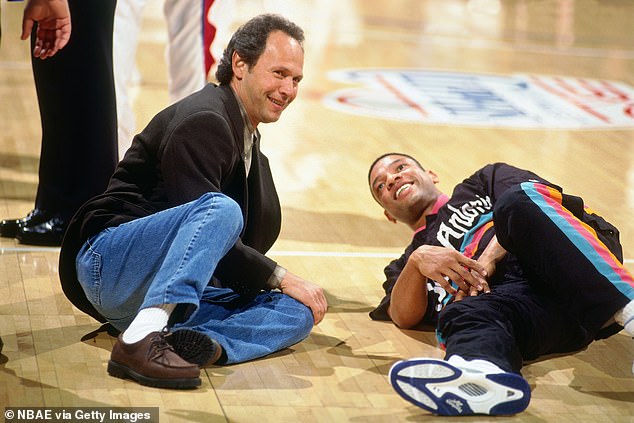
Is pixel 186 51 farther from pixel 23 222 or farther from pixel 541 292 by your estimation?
pixel 541 292

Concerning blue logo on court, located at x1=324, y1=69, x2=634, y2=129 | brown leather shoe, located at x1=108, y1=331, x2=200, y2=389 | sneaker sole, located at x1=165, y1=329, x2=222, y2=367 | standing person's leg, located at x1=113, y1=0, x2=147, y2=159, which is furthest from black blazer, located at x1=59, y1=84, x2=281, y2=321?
blue logo on court, located at x1=324, y1=69, x2=634, y2=129

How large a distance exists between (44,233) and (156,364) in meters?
1.33

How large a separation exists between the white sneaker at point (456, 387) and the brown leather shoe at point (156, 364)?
504 millimetres

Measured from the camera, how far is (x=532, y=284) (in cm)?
315

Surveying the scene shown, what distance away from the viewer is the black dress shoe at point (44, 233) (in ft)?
12.8

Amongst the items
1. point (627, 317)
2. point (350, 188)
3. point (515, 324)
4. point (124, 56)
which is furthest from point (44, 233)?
point (627, 317)

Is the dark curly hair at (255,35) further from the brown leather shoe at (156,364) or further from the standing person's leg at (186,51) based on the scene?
the standing person's leg at (186,51)

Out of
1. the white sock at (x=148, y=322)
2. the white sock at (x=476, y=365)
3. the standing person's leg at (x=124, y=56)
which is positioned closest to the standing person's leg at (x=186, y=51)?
the standing person's leg at (x=124, y=56)

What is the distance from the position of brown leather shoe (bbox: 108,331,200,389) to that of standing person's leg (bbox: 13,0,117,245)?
4.11 feet

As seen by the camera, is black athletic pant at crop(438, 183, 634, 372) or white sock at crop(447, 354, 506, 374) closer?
white sock at crop(447, 354, 506, 374)

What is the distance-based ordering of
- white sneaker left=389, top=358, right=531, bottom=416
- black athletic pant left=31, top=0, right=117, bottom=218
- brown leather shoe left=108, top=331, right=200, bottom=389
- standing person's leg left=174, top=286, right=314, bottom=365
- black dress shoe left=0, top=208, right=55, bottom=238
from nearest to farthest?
white sneaker left=389, top=358, right=531, bottom=416 < brown leather shoe left=108, top=331, right=200, bottom=389 < standing person's leg left=174, top=286, right=314, bottom=365 < black athletic pant left=31, top=0, right=117, bottom=218 < black dress shoe left=0, top=208, right=55, bottom=238

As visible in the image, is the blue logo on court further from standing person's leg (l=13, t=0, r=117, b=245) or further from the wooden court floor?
standing person's leg (l=13, t=0, r=117, b=245)

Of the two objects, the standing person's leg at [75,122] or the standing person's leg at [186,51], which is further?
the standing person's leg at [186,51]

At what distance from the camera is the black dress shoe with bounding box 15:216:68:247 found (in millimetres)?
3916
